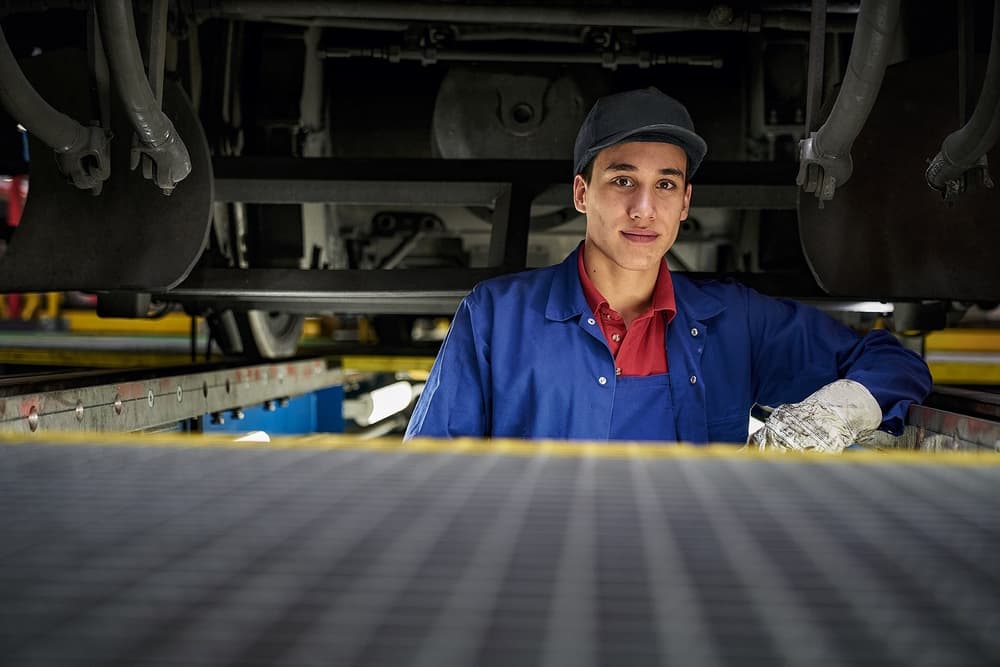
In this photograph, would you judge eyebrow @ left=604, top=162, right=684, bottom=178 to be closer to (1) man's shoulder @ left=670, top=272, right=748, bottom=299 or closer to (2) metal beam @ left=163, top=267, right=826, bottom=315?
(1) man's shoulder @ left=670, top=272, right=748, bottom=299

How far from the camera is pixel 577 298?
6.74 ft

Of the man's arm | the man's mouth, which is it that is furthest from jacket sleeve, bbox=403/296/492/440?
the man's arm

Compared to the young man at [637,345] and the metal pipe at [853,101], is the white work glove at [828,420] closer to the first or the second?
the young man at [637,345]

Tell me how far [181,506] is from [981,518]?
70cm

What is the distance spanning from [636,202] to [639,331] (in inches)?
11.9

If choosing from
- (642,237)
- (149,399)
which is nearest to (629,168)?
(642,237)

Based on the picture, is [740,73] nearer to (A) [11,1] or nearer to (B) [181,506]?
(A) [11,1]

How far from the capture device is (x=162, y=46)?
201cm

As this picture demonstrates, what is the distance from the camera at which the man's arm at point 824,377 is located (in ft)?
6.07

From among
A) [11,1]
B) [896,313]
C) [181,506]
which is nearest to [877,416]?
[896,313]

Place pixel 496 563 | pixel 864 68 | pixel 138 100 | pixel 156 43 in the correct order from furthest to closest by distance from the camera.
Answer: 1. pixel 156 43
2. pixel 138 100
3. pixel 864 68
4. pixel 496 563

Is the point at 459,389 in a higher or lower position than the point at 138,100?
lower

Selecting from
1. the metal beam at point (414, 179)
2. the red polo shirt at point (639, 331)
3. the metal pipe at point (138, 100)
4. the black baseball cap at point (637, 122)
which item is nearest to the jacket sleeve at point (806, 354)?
the red polo shirt at point (639, 331)

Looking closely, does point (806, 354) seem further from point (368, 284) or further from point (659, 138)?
point (368, 284)
